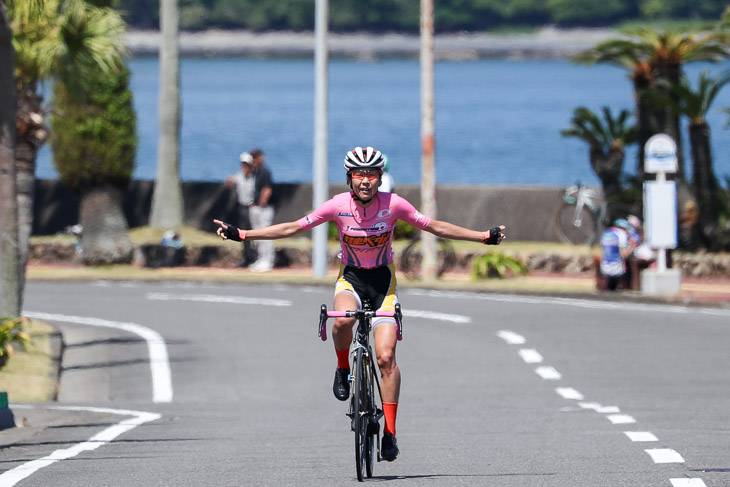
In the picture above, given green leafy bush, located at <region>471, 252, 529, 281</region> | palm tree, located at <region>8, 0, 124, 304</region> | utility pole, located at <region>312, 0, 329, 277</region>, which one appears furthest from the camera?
utility pole, located at <region>312, 0, 329, 277</region>

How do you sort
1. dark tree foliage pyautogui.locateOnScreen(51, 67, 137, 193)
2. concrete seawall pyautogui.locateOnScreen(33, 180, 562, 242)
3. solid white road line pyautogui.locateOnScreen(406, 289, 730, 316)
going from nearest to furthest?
solid white road line pyautogui.locateOnScreen(406, 289, 730, 316)
dark tree foliage pyautogui.locateOnScreen(51, 67, 137, 193)
concrete seawall pyautogui.locateOnScreen(33, 180, 562, 242)

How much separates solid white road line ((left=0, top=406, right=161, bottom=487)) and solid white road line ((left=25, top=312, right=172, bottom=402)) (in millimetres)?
1498

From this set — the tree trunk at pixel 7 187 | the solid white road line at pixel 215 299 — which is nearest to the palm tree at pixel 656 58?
the solid white road line at pixel 215 299

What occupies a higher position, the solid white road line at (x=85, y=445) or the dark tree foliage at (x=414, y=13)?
the dark tree foliage at (x=414, y=13)

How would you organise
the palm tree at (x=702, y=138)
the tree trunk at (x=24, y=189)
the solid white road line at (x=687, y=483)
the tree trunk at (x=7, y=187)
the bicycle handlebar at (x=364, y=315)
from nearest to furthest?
the solid white road line at (x=687, y=483), the bicycle handlebar at (x=364, y=315), the tree trunk at (x=7, y=187), the tree trunk at (x=24, y=189), the palm tree at (x=702, y=138)

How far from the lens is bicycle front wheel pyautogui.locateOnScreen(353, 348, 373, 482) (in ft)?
31.0

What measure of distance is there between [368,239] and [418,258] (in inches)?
730

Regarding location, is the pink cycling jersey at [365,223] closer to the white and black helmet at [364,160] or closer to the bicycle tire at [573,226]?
the white and black helmet at [364,160]

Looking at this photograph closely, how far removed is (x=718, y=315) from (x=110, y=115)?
13201mm

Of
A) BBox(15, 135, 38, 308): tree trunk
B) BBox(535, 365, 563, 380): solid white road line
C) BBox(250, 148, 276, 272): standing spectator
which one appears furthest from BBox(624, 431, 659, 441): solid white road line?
BBox(250, 148, 276, 272): standing spectator

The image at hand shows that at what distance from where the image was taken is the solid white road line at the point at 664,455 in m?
10.3

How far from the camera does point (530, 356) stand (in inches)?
708

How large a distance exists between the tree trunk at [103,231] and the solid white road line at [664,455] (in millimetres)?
20346

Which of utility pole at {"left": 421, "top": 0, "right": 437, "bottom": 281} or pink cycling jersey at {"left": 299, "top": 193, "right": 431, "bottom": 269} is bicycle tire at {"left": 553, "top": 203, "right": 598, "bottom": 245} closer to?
utility pole at {"left": 421, "top": 0, "right": 437, "bottom": 281}
